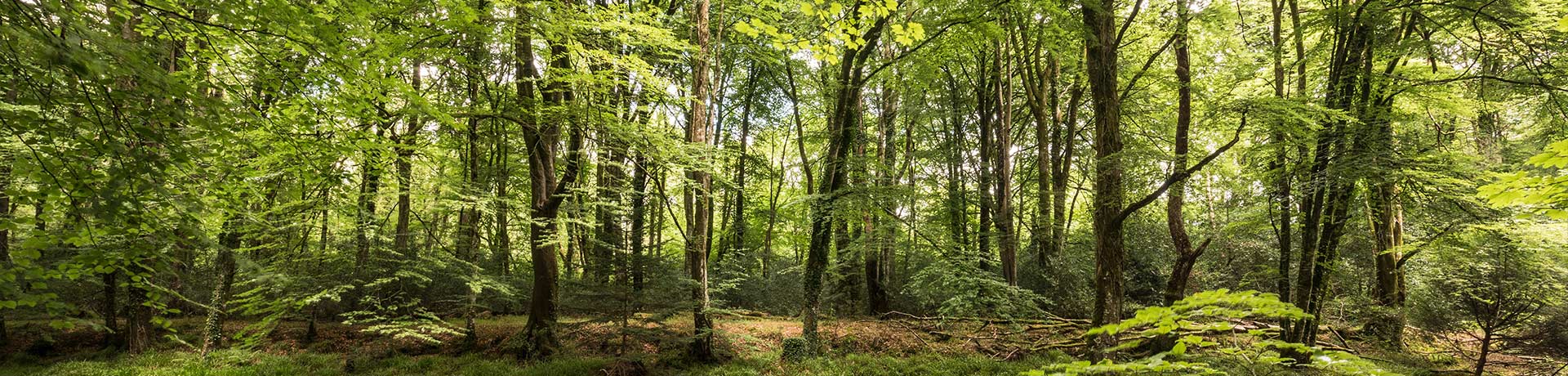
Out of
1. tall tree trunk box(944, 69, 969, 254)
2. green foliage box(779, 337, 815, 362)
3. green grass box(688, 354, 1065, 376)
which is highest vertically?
tall tree trunk box(944, 69, 969, 254)

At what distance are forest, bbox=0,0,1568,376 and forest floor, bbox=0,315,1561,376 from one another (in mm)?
94

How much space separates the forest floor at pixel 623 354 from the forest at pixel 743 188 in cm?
9

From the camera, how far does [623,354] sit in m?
9.13

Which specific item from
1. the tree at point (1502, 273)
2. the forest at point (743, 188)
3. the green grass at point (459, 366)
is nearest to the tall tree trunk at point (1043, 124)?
the forest at point (743, 188)

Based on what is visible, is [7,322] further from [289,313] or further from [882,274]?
[882,274]

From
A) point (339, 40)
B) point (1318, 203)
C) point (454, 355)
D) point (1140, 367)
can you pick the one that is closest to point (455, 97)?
point (339, 40)

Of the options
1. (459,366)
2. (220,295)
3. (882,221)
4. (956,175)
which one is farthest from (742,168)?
(220,295)

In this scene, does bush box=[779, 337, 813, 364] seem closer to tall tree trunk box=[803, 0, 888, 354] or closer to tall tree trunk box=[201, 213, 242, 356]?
tall tree trunk box=[803, 0, 888, 354]

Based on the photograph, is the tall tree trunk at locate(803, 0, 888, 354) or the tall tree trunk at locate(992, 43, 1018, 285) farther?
the tall tree trunk at locate(992, 43, 1018, 285)

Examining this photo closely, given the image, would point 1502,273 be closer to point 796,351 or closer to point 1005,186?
point 1005,186

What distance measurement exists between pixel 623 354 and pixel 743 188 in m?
3.50

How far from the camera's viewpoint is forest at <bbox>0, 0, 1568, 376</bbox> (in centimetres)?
309

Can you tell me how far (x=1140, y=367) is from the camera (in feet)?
6.99

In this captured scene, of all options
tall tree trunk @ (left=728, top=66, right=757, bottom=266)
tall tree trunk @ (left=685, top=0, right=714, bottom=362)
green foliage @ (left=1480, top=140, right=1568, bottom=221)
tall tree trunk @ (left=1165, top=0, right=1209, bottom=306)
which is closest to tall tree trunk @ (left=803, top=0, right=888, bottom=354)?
tall tree trunk @ (left=685, top=0, right=714, bottom=362)
